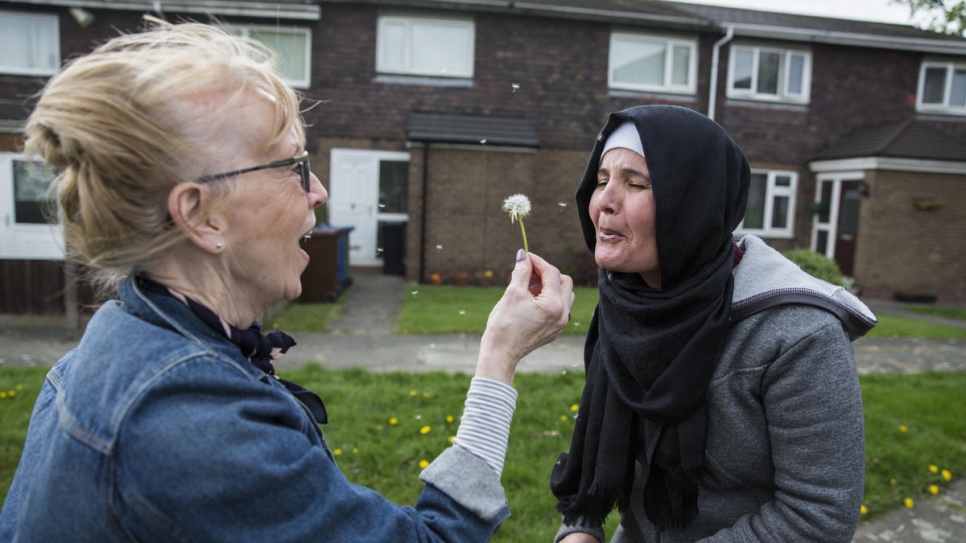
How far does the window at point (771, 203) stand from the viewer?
15789mm

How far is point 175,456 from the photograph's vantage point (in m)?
1.06

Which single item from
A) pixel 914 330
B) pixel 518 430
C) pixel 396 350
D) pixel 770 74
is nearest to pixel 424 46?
pixel 770 74

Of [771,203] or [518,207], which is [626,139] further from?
[771,203]

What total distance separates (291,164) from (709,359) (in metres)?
1.14

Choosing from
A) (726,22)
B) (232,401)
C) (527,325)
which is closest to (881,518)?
(527,325)

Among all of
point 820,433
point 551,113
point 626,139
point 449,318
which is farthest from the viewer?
point 551,113

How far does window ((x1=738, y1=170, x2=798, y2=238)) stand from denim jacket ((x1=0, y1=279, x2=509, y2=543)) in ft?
52.4

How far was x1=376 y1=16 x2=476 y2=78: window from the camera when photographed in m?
14.0

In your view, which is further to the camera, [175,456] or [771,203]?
[771,203]

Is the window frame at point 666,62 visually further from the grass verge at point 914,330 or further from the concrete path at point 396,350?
the concrete path at point 396,350

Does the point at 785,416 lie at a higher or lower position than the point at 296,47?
lower

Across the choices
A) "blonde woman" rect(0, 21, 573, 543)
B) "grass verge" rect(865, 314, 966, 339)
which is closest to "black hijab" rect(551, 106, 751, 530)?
"blonde woman" rect(0, 21, 573, 543)

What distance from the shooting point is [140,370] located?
1.10 meters

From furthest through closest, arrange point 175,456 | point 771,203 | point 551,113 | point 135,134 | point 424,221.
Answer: point 771,203 → point 551,113 → point 424,221 → point 135,134 → point 175,456
